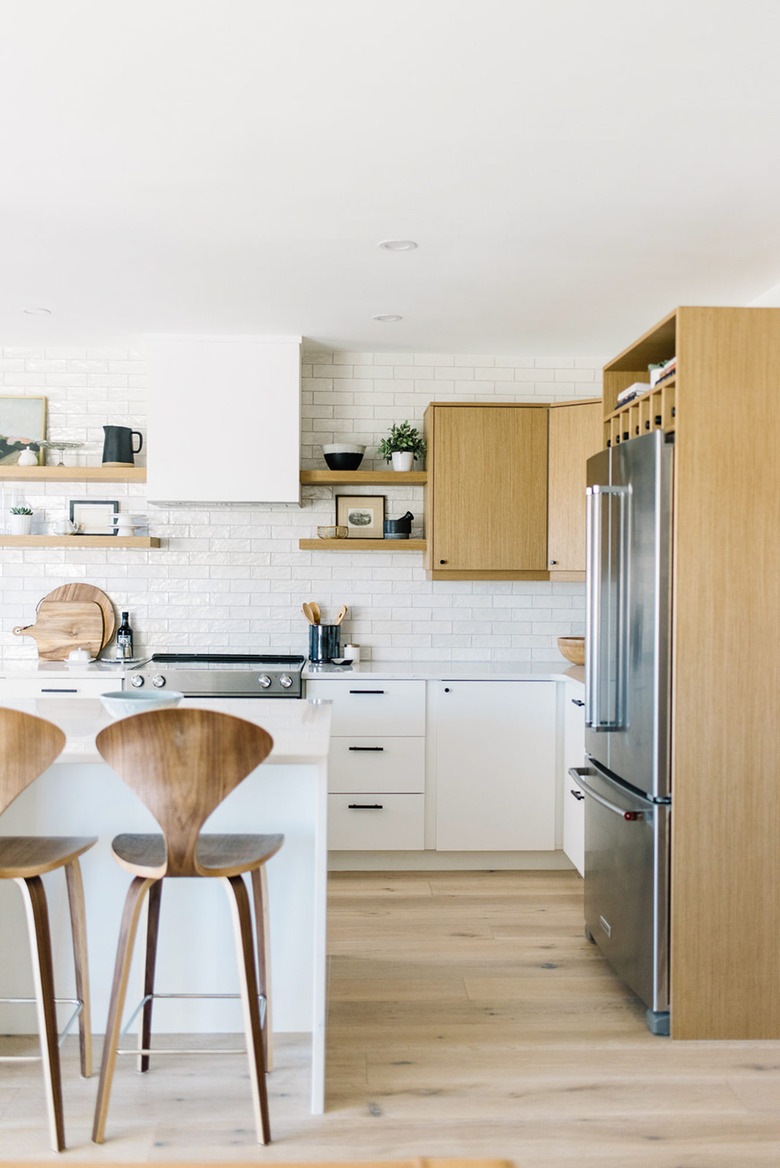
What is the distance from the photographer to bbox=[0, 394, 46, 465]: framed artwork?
4922 mm

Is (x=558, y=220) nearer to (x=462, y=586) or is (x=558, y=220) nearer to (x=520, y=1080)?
(x=462, y=586)

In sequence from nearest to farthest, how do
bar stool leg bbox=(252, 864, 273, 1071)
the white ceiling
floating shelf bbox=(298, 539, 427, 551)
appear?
the white ceiling
bar stool leg bbox=(252, 864, 273, 1071)
floating shelf bbox=(298, 539, 427, 551)

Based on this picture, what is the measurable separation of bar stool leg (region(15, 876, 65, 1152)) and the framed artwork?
3190mm

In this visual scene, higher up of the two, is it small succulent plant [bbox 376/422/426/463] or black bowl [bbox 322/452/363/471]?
small succulent plant [bbox 376/422/426/463]

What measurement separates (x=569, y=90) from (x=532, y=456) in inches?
96.9

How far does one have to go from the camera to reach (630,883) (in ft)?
9.96

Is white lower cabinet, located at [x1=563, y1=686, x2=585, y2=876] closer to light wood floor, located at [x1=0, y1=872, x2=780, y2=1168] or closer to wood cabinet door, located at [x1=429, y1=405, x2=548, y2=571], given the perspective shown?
light wood floor, located at [x1=0, y1=872, x2=780, y2=1168]

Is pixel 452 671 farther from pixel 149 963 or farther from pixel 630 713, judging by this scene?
pixel 149 963

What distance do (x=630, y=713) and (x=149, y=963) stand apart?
1664 mm

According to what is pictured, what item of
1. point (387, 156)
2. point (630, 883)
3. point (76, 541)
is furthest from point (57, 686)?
point (387, 156)

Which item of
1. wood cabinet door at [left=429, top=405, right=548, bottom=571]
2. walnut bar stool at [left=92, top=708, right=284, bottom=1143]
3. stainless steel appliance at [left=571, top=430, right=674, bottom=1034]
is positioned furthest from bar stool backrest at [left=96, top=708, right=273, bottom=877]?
wood cabinet door at [left=429, top=405, right=548, bottom=571]

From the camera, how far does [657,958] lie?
2836 millimetres

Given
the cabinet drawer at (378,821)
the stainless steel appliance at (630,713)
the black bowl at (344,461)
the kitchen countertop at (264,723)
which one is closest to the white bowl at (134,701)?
the kitchen countertop at (264,723)

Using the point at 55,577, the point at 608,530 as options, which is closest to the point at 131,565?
the point at 55,577
